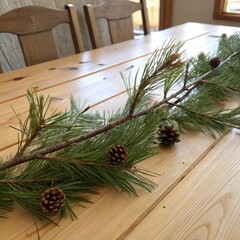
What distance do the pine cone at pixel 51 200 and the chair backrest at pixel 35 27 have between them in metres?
0.93

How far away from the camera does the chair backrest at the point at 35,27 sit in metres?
→ 1.10

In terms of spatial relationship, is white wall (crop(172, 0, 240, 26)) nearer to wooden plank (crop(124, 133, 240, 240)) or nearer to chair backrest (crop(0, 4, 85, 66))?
chair backrest (crop(0, 4, 85, 66))

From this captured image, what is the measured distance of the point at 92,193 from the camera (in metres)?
0.39

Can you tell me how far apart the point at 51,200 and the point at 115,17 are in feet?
4.58

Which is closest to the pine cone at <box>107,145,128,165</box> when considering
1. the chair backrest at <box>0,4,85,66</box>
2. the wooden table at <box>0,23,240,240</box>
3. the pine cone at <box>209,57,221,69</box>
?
the wooden table at <box>0,23,240,240</box>

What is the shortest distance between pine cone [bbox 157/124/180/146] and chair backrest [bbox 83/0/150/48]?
3.60ft

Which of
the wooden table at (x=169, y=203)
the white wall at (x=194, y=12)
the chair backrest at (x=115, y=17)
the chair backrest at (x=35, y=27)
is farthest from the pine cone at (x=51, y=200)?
the white wall at (x=194, y=12)

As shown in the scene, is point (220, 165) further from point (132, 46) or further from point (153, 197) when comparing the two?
point (132, 46)

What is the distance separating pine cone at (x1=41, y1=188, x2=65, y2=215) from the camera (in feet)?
1.07

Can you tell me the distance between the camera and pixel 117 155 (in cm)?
37

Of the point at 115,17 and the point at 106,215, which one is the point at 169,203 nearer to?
the point at 106,215

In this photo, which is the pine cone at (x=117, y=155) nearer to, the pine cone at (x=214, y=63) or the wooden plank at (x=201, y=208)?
the wooden plank at (x=201, y=208)

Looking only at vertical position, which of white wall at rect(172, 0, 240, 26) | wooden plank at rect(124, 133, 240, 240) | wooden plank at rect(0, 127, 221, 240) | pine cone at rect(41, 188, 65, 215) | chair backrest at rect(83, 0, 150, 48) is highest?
pine cone at rect(41, 188, 65, 215)

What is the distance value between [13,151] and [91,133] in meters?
0.18
